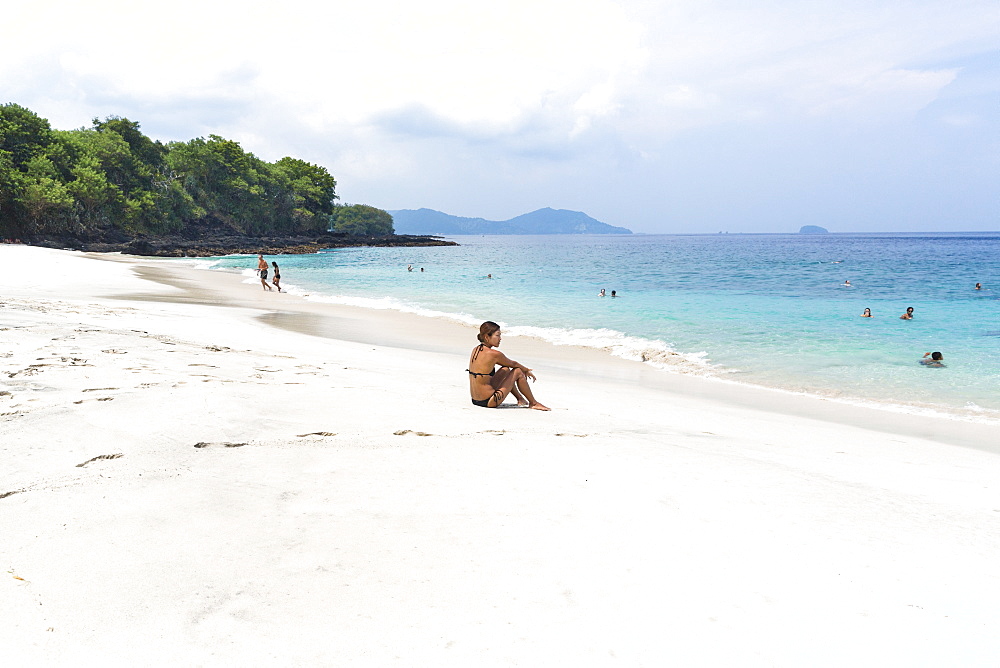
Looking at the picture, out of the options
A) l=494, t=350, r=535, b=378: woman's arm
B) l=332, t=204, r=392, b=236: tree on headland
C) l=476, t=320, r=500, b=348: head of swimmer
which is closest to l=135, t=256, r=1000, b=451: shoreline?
l=494, t=350, r=535, b=378: woman's arm

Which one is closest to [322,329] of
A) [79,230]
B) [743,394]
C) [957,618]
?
[743,394]

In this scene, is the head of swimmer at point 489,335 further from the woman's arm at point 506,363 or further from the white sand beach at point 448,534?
the white sand beach at point 448,534

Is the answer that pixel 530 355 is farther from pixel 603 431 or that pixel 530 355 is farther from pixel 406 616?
pixel 406 616

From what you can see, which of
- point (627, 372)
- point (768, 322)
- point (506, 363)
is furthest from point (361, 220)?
point (506, 363)

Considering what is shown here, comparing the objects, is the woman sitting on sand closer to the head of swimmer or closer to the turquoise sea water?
the head of swimmer

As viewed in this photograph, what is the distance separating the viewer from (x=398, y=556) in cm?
325

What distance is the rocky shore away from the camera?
187ft

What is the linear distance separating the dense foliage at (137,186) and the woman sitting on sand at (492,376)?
6312 centimetres

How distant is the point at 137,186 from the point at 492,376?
79179 millimetres

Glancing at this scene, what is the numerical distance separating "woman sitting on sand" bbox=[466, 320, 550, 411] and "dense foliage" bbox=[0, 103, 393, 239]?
63.1 metres

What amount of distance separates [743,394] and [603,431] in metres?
5.71

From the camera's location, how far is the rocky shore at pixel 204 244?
57.1 meters

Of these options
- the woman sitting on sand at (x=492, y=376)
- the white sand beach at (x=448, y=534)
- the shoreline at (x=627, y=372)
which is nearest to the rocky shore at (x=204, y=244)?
the shoreline at (x=627, y=372)

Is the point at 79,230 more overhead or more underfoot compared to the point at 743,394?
more overhead
